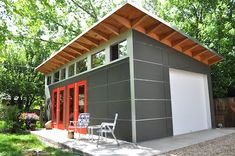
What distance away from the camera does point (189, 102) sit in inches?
316

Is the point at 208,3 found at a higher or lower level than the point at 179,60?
higher

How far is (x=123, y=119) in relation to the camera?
19.8 ft

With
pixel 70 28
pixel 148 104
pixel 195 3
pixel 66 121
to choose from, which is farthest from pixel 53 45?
pixel 148 104

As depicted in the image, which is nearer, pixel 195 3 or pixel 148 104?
pixel 148 104

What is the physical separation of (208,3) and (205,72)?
5613 millimetres

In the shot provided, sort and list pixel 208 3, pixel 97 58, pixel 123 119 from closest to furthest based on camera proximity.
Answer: pixel 123 119
pixel 97 58
pixel 208 3

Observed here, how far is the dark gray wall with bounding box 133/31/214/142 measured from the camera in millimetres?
5886

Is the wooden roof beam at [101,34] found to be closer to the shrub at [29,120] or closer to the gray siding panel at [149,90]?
the gray siding panel at [149,90]

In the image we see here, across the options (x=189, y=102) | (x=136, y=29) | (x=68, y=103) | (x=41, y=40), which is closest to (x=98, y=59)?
(x=136, y=29)

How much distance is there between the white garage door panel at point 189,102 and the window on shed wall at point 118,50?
87.3 inches

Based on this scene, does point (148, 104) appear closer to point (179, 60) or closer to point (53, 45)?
point (179, 60)

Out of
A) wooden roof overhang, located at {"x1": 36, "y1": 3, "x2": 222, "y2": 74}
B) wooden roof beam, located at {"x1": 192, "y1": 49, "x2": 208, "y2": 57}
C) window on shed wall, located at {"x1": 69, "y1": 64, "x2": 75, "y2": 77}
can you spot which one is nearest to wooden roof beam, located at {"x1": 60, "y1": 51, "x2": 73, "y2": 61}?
wooden roof overhang, located at {"x1": 36, "y1": 3, "x2": 222, "y2": 74}

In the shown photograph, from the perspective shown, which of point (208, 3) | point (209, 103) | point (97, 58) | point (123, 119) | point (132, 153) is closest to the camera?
point (132, 153)

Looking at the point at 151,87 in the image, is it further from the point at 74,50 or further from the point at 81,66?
the point at 74,50
